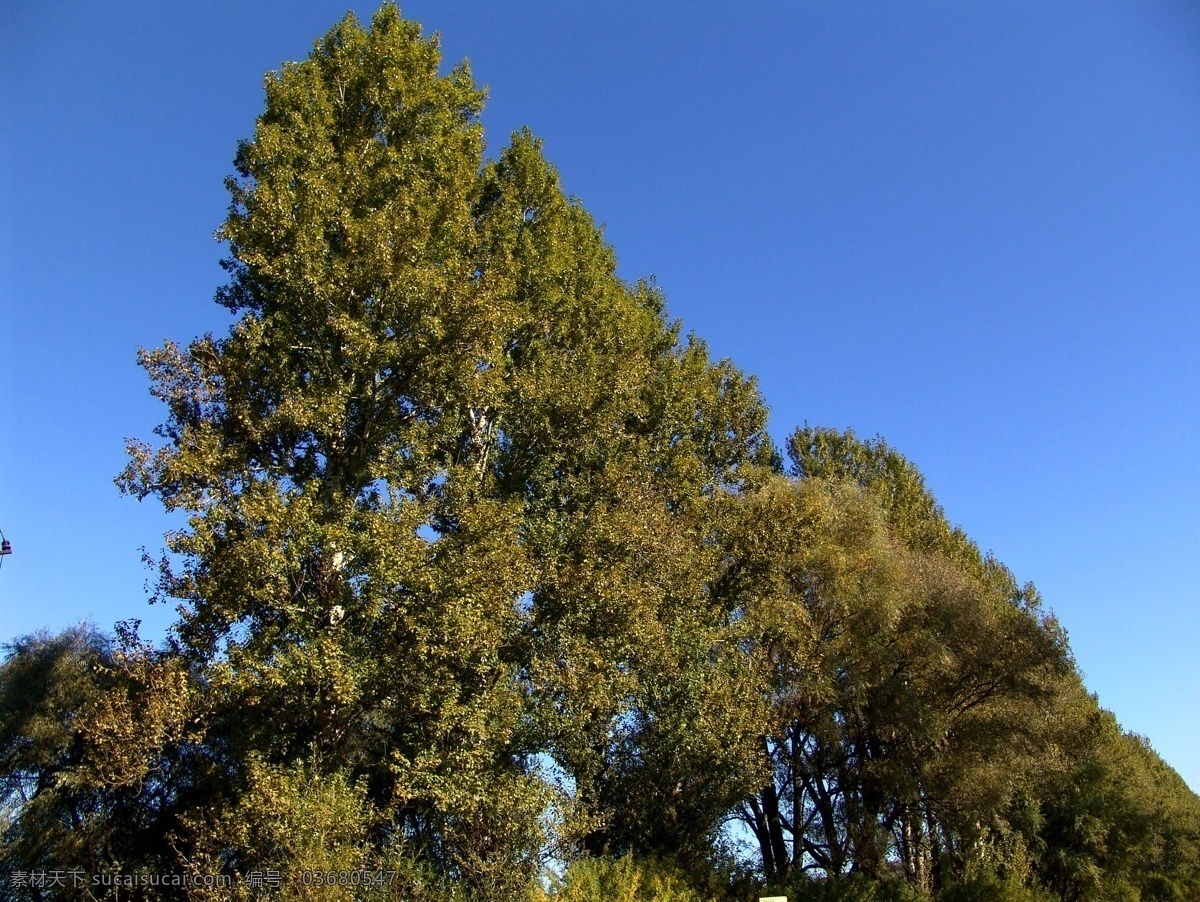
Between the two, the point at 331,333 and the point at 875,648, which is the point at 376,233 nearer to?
the point at 331,333

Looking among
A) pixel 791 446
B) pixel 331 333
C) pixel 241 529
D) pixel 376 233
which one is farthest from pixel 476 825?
pixel 791 446

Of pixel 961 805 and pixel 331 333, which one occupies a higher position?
pixel 331 333

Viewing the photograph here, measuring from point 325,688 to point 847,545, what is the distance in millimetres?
15041

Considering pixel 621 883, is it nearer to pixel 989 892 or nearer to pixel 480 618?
pixel 480 618

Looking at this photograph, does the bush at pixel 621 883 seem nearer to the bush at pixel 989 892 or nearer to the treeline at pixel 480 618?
the treeline at pixel 480 618

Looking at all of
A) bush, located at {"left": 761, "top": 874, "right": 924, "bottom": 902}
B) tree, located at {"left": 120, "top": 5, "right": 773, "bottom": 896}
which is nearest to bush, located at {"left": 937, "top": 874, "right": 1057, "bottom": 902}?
bush, located at {"left": 761, "top": 874, "right": 924, "bottom": 902}

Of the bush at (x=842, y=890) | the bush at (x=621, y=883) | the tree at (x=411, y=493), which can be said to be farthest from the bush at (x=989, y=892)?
the tree at (x=411, y=493)

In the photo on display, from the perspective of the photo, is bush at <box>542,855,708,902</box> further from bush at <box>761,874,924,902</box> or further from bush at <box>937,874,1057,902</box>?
bush at <box>937,874,1057,902</box>

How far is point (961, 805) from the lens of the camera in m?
21.8

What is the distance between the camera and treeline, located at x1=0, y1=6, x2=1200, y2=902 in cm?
1212

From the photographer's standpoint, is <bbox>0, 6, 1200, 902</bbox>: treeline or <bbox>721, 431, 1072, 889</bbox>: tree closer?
<bbox>0, 6, 1200, 902</bbox>: treeline

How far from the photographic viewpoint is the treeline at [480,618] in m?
12.1

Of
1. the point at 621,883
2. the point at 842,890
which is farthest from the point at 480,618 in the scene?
the point at 842,890

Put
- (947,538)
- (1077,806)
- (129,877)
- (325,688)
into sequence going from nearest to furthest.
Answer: (325,688) → (129,877) → (1077,806) → (947,538)
